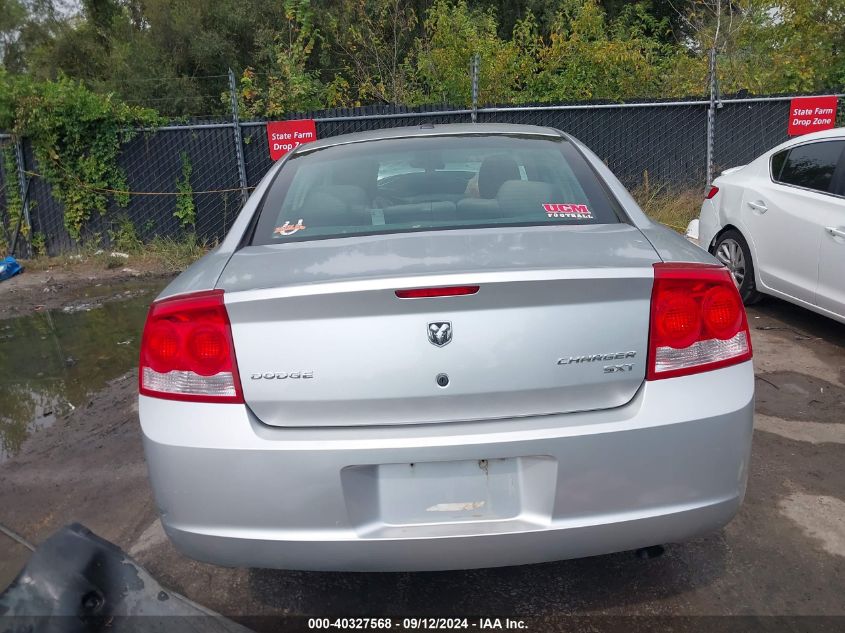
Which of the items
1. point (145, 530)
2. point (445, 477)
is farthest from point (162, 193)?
point (445, 477)

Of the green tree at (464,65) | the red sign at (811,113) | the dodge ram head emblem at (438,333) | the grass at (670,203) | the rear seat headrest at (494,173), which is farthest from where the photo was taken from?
the green tree at (464,65)

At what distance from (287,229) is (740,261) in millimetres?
4793

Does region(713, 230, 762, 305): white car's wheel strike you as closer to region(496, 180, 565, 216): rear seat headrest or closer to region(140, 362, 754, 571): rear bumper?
region(496, 180, 565, 216): rear seat headrest

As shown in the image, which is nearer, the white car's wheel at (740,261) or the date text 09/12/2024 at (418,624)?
the date text 09/12/2024 at (418,624)

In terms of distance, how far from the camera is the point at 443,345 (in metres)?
2.14

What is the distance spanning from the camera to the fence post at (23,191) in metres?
10.8

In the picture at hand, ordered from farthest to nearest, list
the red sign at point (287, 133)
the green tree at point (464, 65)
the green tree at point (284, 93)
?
the green tree at point (464, 65), the green tree at point (284, 93), the red sign at point (287, 133)

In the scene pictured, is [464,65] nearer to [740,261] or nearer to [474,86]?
[474,86]

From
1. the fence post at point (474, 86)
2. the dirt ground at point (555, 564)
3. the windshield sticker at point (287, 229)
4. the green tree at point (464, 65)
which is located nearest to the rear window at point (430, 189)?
the windshield sticker at point (287, 229)

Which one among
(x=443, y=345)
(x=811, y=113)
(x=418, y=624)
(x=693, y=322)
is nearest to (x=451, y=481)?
(x=443, y=345)

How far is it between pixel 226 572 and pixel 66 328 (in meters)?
5.24

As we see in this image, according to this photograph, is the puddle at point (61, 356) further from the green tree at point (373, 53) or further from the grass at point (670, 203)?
the grass at point (670, 203)

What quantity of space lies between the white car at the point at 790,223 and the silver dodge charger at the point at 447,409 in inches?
138

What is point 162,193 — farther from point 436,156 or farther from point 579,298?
point 579,298
